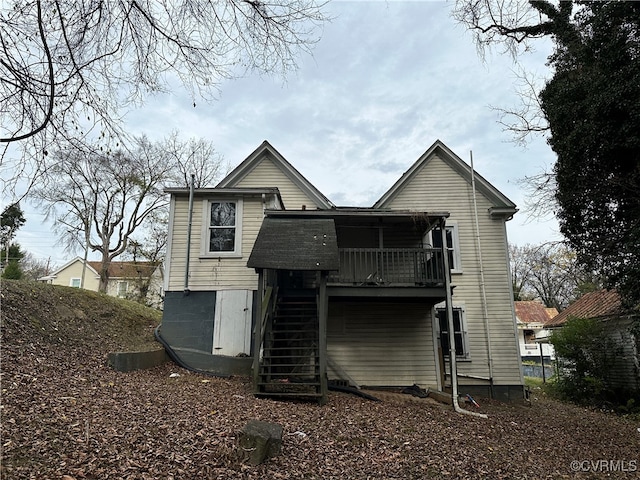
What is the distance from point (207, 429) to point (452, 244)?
10367 mm

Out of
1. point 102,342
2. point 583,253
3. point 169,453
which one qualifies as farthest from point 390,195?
point 169,453

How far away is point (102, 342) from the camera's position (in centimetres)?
1009

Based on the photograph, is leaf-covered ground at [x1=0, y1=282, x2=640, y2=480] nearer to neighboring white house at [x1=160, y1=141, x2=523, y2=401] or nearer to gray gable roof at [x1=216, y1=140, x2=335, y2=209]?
neighboring white house at [x1=160, y1=141, x2=523, y2=401]

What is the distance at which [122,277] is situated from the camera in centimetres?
3644

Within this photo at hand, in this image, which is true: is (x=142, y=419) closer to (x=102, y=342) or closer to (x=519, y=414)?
(x=102, y=342)

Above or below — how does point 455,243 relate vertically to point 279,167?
below

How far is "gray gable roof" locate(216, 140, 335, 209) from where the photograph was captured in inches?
553

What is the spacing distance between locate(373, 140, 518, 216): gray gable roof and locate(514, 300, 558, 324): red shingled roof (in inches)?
1270

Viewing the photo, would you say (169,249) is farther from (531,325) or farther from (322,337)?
(531,325)

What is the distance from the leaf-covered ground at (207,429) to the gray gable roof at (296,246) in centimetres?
290

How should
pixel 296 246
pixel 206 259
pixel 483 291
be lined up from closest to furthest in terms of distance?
pixel 296 246
pixel 206 259
pixel 483 291

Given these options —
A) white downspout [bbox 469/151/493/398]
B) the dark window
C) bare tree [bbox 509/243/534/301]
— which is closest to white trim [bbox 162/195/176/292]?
the dark window

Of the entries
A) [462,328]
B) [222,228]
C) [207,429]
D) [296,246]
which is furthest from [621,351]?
[207,429]

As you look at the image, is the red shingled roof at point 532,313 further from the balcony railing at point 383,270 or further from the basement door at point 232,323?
the basement door at point 232,323
